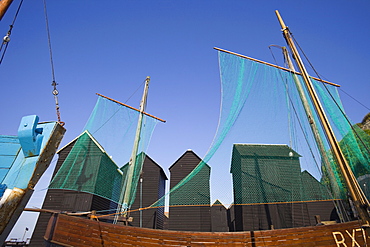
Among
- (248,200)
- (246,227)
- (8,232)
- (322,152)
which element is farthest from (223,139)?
(246,227)

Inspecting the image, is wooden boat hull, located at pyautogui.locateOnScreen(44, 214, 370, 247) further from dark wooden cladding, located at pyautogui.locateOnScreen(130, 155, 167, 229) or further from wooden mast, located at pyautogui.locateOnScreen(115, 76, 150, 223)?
dark wooden cladding, located at pyautogui.locateOnScreen(130, 155, 167, 229)

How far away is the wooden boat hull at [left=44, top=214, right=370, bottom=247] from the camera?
533cm

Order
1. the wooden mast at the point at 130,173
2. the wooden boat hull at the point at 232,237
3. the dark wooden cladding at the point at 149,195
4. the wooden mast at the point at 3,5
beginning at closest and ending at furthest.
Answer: the wooden mast at the point at 3,5, the wooden boat hull at the point at 232,237, the wooden mast at the point at 130,173, the dark wooden cladding at the point at 149,195

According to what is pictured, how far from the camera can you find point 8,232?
3031mm

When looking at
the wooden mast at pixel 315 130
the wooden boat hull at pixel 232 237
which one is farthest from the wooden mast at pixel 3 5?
the wooden mast at pixel 315 130

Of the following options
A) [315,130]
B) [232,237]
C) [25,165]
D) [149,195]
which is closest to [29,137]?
[25,165]

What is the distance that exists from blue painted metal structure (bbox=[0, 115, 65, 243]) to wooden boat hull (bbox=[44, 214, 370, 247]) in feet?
10.9

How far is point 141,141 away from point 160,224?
1039cm

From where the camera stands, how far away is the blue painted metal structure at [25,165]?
294 centimetres

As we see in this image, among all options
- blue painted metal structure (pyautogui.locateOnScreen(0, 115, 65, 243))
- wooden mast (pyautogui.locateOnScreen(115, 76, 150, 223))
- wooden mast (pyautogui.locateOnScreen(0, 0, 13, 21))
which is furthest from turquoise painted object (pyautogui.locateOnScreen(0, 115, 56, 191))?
wooden mast (pyautogui.locateOnScreen(115, 76, 150, 223))

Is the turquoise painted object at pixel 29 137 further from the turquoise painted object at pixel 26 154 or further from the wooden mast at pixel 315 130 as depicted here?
the wooden mast at pixel 315 130

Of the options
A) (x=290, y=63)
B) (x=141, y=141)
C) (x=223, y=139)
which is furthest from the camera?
(x=141, y=141)

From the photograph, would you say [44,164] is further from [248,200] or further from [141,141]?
[141,141]

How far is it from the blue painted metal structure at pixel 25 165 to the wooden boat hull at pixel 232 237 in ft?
10.9
